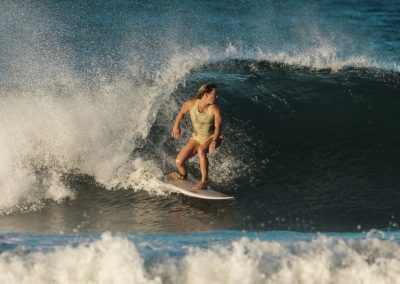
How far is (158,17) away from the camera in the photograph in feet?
100.0

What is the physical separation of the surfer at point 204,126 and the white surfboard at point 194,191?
9cm

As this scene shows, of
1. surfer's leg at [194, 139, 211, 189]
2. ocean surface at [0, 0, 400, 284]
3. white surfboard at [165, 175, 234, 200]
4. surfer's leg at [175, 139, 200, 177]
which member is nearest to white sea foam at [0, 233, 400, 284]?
ocean surface at [0, 0, 400, 284]

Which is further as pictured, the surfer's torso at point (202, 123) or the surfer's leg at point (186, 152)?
the surfer's leg at point (186, 152)

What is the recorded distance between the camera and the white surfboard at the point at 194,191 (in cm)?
1055

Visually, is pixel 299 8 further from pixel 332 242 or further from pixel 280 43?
pixel 332 242

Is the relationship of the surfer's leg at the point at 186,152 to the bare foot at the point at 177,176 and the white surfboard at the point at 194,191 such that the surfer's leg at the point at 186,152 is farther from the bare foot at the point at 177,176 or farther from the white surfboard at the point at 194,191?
the white surfboard at the point at 194,191

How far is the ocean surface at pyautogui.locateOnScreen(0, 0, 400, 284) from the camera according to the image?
7277 millimetres

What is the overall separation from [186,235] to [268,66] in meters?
8.50

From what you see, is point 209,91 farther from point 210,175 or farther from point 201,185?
point 210,175

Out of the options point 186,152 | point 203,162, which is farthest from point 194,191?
point 186,152

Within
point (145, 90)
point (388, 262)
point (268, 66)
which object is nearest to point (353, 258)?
point (388, 262)

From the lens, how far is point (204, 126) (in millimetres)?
10586

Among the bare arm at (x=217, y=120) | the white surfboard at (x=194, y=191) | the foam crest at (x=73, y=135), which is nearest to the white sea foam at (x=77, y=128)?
the foam crest at (x=73, y=135)

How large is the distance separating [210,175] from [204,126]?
1.22 meters
